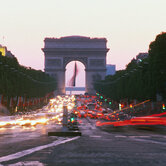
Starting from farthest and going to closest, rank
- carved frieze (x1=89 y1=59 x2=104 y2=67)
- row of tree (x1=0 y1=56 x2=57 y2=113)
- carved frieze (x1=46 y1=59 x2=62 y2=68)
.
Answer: carved frieze (x1=89 y1=59 x2=104 y2=67) → carved frieze (x1=46 y1=59 x2=62 y2=68) → row of tree (x1=0 y1=56 x2=57 y2=113)

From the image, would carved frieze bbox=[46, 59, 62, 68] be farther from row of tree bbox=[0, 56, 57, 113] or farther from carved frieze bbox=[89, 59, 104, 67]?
row of tree bbox=[0, 56, 57, 113]

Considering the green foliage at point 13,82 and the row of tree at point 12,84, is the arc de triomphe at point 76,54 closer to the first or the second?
the green foliage at point 13,82

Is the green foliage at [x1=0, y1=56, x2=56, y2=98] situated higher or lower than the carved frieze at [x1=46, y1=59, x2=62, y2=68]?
lower

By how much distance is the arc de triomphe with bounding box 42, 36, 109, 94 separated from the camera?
191 meters

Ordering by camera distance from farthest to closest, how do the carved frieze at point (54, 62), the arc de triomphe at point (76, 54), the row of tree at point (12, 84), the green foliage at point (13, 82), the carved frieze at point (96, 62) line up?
the carved frieze at point (96, 62), the carved frieze at point (54, 62), the arc de triomphe at point (76, 54), the green foliage at point (13, 82), the row of tree at point (12, 84)

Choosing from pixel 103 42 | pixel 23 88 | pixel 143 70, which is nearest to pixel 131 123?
pixel 143 70

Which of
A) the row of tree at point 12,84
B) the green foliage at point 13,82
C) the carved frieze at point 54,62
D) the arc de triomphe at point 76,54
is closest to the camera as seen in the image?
the row of tree at point 12,84

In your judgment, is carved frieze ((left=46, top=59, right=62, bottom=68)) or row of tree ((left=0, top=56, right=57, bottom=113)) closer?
row of tree ((left=0, top=56, right=57, bottom=113))

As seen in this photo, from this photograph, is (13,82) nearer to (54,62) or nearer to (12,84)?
(12,84)

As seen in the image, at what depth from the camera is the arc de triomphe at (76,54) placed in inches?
7534

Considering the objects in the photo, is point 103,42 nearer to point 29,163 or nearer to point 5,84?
point 5,84

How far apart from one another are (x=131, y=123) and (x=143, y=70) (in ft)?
109

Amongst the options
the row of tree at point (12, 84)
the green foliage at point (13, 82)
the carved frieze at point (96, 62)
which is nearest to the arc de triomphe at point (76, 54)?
the carved frieze at point (96, 62)

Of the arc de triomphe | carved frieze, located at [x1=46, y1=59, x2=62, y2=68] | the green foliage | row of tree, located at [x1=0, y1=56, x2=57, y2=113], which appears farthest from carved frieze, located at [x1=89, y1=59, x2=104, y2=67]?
row of tree, located at [x1=0, y1=56, x2=57, y2=113]
